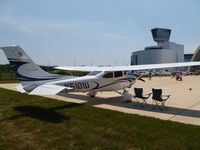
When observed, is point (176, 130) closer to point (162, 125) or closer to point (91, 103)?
point (162, 125)

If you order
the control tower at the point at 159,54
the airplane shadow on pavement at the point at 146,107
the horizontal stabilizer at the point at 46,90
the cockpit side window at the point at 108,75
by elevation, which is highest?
the control tower at the point at 159,54

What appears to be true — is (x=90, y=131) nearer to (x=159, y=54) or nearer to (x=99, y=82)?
(x=99, y=82)

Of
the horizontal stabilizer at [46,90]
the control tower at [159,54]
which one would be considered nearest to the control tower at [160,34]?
the control tower at [159,54]

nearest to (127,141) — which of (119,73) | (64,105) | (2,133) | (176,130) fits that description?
(176,130)

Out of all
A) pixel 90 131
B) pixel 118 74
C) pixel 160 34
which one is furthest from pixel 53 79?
pixel 160 34

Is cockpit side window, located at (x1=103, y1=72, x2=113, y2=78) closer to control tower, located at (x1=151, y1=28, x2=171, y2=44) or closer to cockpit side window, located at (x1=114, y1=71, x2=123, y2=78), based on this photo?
cockpit side window, located at (x1=114, y1=71, x2=123, y2=78)

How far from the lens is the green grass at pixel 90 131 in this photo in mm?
7039

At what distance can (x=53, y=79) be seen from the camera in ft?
42.3

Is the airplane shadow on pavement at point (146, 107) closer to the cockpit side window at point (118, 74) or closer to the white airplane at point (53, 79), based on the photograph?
the white airplane at point (53, 79)

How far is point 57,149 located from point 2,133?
248cm

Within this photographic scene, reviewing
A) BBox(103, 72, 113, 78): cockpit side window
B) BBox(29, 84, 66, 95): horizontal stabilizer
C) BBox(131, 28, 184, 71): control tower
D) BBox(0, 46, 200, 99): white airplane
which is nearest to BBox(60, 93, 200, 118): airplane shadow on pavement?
BBox(0, 46, 200, 99): white airplane

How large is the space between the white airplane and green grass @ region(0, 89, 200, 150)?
1091 millimetres

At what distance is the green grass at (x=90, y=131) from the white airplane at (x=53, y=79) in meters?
1.09

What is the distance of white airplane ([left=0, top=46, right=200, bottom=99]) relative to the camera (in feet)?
36.9
